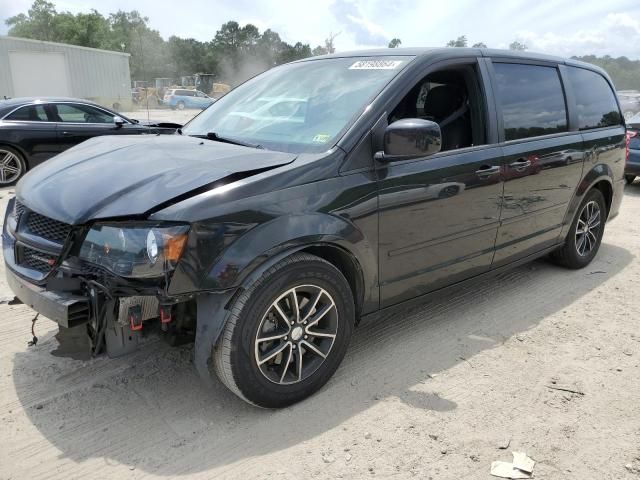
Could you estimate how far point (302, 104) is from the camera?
11.1ft

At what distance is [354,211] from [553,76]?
8.49 feet

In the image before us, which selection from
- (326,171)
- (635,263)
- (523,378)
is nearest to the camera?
(326,171)

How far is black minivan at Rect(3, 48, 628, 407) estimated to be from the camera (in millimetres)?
2426

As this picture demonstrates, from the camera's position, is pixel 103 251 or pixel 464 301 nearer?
pixel 103 251

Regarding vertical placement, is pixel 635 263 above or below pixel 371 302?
below

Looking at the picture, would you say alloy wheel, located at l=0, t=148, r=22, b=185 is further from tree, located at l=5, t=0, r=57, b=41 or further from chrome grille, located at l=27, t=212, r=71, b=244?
tree, located at l=5, t=0, r=57, b=41

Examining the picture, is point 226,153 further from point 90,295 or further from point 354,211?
point 90,295

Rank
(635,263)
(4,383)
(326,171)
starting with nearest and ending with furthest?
1. (326,171)
2. (4,383)
3. (635,263)

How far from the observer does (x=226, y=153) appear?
2.92 meters

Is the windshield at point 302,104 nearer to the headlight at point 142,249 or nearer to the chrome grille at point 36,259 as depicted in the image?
the headlight at point 142,249

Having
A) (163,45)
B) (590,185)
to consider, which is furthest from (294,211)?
(163,45)

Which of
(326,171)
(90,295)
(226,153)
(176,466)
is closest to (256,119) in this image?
(226,153)

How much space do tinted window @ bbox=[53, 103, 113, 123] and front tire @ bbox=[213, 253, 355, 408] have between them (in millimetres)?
8152

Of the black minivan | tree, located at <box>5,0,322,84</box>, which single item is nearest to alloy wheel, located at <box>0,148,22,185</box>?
the black minivan
